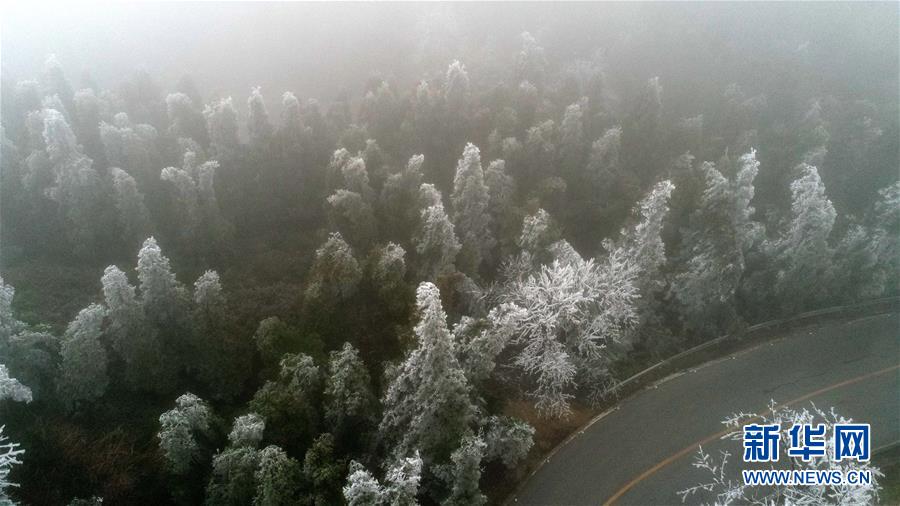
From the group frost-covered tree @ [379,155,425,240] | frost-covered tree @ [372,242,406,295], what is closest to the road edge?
frost-covered tree @ [372,242,406,295]

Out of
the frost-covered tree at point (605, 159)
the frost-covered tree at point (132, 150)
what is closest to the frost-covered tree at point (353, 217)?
the frost-covered tree at point (132, 150)

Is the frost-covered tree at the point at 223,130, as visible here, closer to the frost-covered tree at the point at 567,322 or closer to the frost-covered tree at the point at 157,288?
the frost-covered tree at the point at 157,288

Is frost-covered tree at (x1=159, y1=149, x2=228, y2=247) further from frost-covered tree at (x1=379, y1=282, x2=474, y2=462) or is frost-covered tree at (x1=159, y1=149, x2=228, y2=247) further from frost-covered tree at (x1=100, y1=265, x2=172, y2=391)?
frost-covered tree at (x1=379, y1=282, x2=474, y2=462)

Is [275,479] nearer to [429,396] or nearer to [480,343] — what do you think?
[429,396]

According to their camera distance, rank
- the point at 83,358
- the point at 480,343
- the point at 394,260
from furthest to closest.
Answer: the point at 394,260, the point at 83,358, the point at 480,343

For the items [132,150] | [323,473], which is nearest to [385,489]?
[323,473]

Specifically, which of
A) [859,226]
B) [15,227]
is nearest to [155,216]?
[15,227]
